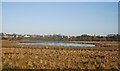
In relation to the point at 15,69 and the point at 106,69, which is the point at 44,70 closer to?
the point at 15,69

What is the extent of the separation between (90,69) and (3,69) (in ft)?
21.4

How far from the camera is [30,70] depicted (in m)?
17.7

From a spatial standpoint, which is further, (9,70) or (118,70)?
(118,70)

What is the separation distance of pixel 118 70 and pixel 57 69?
469 cm

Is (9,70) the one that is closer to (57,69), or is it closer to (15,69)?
(15,69)

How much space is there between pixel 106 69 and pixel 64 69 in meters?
3.43

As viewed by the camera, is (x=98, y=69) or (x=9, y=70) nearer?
(x=9, y=70)

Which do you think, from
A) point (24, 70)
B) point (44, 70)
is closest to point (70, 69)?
point (44, 70)

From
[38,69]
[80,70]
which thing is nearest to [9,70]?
[38,69]

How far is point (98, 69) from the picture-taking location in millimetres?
19031

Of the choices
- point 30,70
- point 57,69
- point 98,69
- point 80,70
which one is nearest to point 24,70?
point 30,70

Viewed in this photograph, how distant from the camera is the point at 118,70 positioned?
1872 centimetres

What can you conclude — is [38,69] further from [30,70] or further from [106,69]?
[106,69]

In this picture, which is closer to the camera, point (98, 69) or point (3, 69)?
point (3, 69)
